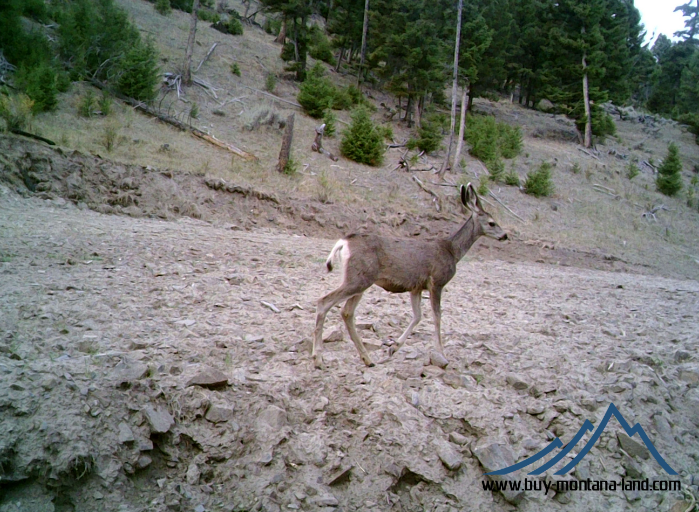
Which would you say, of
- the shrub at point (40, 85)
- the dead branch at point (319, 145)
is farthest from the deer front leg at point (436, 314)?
the dead branch at point (319, 145)

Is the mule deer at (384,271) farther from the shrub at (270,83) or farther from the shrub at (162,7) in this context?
the shrub at (162,7)

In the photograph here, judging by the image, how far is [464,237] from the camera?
265 inches

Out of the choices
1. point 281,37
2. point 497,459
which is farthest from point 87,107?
point 281,37

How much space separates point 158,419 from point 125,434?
0.26m

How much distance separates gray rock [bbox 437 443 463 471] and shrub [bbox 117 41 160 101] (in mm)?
21239

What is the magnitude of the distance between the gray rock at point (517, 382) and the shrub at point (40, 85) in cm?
1673

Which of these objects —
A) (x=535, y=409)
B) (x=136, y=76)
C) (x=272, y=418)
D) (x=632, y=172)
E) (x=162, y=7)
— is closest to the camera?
(x=272, y=418)

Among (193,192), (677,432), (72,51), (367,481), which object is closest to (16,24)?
(72,51)

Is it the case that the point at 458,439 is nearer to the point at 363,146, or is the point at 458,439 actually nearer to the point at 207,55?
the point at 363,146

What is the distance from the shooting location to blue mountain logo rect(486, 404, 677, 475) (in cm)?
397

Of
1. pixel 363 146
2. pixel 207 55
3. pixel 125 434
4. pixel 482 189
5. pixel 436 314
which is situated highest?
pixel 207 55

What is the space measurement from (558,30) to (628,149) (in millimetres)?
10831

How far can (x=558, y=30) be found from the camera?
125ft

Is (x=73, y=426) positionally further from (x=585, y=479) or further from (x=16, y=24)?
(x=16, y=24)
